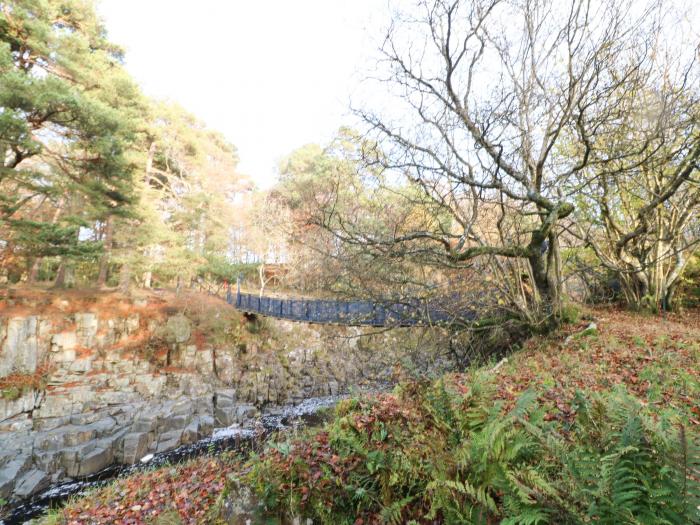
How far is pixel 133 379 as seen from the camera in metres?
12.0

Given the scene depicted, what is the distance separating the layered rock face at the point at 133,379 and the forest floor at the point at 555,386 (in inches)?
116

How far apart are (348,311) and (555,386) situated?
8050 millimetres

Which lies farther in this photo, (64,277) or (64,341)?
(64,277)

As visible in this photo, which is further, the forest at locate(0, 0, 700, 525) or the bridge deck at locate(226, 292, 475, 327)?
the bridge deck at locate(226, 292, 475, 327)

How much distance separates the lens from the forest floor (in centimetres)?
322

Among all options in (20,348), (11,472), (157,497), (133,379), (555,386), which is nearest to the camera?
(555,386)

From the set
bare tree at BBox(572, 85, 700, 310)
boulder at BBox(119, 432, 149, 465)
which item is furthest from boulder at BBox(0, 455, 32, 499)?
bare tree at BBox(572, 85, 700, 310)

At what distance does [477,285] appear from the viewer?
756 centimetres

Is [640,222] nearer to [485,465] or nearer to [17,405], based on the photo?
[485,465]

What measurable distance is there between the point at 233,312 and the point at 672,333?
14853 mm

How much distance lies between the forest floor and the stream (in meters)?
1.22

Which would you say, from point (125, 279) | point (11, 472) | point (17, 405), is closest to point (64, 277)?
point (125, 279)

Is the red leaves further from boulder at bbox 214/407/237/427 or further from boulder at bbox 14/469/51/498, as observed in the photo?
boulder at bbox 214/407/237/427

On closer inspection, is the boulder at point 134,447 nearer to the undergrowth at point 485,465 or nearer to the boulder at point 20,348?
the boulder at point 20,348
